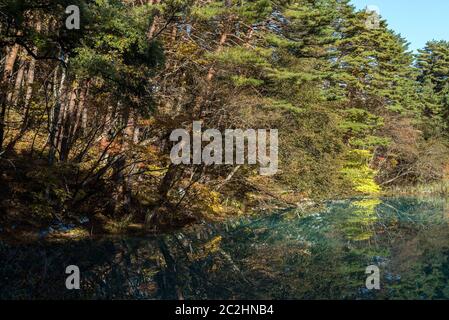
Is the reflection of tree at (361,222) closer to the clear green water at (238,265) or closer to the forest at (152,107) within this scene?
the clear green water at (238,265)

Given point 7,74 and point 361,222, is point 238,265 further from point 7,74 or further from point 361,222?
point 361,222

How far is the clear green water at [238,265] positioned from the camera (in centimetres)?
720

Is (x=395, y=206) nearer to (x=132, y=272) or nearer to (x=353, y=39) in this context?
(x=353, y=39)

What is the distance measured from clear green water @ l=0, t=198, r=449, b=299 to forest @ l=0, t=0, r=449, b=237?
4.99 feet

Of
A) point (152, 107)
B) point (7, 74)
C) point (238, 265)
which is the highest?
point (7, 74)

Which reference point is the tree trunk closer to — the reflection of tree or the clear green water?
the clear green water

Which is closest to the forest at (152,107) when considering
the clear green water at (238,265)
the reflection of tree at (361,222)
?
the clear green water at (238,265)

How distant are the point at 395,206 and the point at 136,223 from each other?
16130 mm

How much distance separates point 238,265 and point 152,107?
3.67 metres

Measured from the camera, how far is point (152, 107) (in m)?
9.15

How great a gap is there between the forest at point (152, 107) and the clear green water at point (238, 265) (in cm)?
152

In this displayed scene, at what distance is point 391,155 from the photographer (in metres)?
33.9

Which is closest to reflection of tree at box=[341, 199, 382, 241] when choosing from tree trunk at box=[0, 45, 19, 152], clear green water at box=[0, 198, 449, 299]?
clear green water at box=[0, 198, 449, 299]

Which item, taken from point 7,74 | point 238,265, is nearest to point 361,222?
point 238,265
